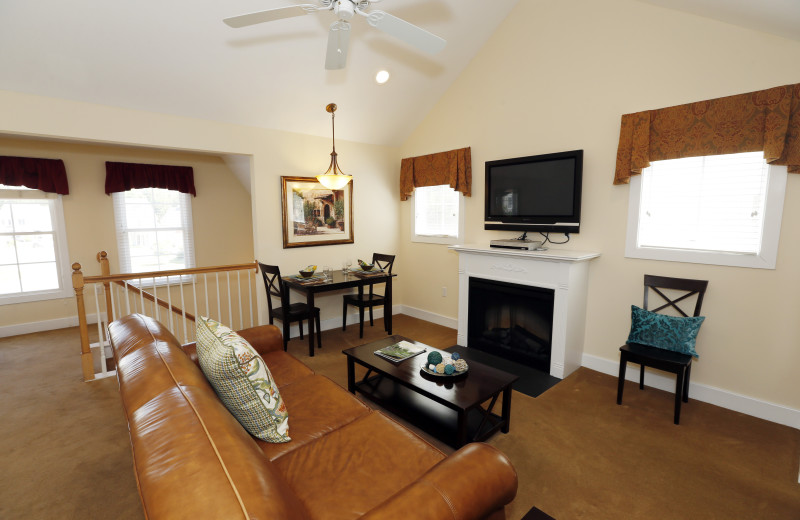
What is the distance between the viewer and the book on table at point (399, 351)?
2.68 metres

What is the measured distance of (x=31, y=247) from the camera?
4.67 metres

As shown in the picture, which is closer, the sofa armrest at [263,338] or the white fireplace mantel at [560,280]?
the sofa armrest at [263,338]

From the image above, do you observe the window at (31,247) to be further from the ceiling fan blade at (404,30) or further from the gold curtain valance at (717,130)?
the gold curtain valance at (717,130)

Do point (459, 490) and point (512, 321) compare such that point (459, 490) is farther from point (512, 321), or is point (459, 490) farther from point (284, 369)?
point (512, 321)

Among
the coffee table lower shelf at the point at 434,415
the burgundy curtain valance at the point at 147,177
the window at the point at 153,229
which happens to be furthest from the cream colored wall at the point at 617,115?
the window at the point at 153,229

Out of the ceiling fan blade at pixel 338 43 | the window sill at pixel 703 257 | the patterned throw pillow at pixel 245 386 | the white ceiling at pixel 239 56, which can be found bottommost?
the patterned throw pillow at pixel 245 386

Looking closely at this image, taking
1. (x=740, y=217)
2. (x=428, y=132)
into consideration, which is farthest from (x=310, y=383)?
(x=428, y=132)

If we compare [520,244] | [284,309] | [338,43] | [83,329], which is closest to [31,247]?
[83,329]

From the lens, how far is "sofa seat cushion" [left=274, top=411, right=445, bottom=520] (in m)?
1.36

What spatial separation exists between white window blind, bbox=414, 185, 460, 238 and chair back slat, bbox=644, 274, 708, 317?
2218mm

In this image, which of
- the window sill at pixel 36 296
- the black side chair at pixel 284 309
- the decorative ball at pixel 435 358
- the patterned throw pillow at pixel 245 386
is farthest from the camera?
the window sill at pixel 36 296

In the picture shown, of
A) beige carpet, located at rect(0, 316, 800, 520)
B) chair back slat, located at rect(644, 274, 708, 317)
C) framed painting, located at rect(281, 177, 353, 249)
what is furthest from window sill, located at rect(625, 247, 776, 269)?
framed painting, located at rect(281, 177, 353, 249)

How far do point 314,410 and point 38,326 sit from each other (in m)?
5.00

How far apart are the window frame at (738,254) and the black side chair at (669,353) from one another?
184 mm
